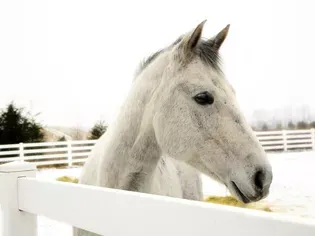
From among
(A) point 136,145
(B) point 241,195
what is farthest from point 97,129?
(B) point 241,195

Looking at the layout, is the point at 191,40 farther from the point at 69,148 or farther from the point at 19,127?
the point at 19,127

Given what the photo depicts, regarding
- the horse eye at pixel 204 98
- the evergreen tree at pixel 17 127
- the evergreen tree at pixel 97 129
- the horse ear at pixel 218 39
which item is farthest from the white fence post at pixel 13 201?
the evergreen tree at pixel 17 127

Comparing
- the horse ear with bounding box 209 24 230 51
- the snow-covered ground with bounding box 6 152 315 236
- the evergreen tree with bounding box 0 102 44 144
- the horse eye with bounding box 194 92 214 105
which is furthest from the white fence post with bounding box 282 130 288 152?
the horse eye with bounding box 194 92 214 105

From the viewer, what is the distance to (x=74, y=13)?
5.88 metres

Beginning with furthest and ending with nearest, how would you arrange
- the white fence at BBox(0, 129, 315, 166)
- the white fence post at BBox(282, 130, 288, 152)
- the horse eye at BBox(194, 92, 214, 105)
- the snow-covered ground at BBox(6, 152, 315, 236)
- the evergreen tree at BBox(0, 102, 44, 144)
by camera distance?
the white fence post at BBox(282, 130, 288, 152)
the evergreen tree at BBox(0, 102, 44, 144)
the white fence at BBox(0, 129, 315, 166)
the snow-covered ground at BBox(6, 152, 315, 236)
the horse eye at BBox(194, 92, 214, 105)

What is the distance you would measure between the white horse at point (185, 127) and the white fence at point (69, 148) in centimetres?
409

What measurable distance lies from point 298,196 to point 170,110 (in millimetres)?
2408

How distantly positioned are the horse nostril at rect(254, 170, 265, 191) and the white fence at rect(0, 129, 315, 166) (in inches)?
173

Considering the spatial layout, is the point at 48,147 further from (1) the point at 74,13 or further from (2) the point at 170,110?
(2) the point at 170,110

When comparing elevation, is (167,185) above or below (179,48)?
below

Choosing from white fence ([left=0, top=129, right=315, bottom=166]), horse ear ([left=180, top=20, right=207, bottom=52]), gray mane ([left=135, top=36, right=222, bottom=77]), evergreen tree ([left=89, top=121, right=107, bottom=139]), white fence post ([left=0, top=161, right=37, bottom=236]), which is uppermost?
horse ear ([left=180, top=20, right=207, bottom=52])

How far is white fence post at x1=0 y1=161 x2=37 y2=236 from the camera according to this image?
2.63 ft

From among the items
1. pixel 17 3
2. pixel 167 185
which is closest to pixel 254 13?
pixel 17 3

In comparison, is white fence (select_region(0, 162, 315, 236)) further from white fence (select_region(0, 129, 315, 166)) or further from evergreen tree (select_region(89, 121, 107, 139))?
evergreen tree (select_region(89, 121, 107, 139))
